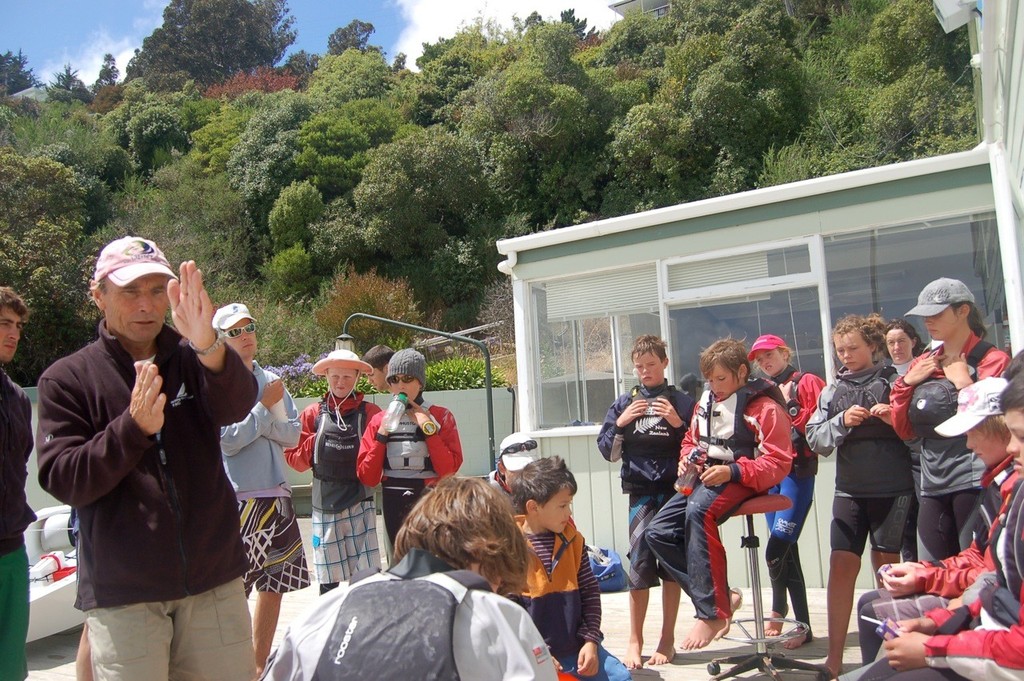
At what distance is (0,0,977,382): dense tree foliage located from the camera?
23.0 meters

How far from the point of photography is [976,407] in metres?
2.85

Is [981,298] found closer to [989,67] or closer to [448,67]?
[989,67]

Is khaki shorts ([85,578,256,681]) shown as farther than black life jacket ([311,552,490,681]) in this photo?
Yes

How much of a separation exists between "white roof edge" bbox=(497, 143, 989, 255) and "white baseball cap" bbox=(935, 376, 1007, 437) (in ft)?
10.2

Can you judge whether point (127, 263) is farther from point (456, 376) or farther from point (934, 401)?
point (456, 376)

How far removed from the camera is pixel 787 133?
24641 millimetres

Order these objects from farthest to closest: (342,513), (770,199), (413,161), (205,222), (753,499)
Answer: (205,222) < (413,161) < (770,199) < (342,513) < (753,499)

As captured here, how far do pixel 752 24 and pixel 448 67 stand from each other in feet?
50.0

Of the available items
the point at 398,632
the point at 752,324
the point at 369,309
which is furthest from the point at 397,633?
the point at 369,309

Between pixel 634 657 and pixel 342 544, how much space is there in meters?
1.69

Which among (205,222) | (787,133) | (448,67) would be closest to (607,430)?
(787,133)

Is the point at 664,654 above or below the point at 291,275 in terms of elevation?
below

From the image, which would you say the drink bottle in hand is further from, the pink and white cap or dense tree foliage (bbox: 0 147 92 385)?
dense tree foliage (bbox: 0 147 92 385)

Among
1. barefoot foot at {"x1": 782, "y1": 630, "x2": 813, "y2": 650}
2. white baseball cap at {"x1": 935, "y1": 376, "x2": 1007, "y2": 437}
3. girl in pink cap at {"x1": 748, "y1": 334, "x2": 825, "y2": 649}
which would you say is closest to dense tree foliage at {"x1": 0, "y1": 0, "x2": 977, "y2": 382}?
girl in pink cap at {"x1": 748, "y1": 334, "x2": 825, "y2": 649}
